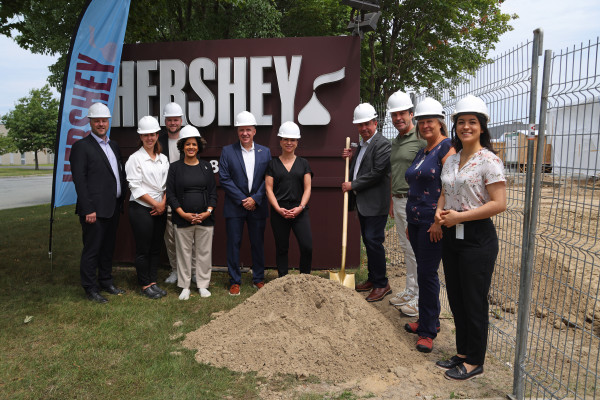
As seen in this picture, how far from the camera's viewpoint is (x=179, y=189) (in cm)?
505

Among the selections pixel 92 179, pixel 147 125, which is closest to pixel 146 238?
pixel 92 179

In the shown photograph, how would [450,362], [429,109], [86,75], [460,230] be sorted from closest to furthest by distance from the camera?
1. [460,230]
2. [450,362]
3. [429,109]
4. [86,75]

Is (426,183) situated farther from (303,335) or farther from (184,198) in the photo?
(184,198)

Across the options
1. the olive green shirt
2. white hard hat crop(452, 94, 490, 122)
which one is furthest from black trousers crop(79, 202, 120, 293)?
white hard hat crop(452, 94, 490, 122)

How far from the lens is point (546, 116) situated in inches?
107

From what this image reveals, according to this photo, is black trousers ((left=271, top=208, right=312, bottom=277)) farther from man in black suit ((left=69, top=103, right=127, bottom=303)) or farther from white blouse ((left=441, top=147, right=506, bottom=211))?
white blouse ((left=441, top=147, right=506, bottom=211))

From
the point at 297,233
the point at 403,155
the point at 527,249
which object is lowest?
the point at 297,233

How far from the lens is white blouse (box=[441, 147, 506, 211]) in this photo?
2828 mm

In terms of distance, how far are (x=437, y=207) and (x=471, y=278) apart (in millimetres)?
585

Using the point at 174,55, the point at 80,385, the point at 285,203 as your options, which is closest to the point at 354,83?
the point at 285,203

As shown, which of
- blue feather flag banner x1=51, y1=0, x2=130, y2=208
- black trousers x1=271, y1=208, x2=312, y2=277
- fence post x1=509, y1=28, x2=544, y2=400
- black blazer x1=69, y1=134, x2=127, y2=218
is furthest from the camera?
blue feather flag banner x1=51, y1=0, x2=130, y2=208

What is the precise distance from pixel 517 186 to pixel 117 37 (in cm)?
528

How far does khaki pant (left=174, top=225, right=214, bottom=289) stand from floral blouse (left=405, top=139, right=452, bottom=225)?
253cm

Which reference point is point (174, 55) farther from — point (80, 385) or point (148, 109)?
point (80, 385)
